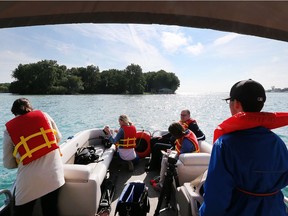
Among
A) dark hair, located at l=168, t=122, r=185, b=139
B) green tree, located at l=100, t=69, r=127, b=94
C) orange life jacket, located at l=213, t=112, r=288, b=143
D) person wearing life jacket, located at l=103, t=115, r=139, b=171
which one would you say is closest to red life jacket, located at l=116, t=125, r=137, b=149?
person wearing life jacket, located at l=103, t=115, r=139, b=171

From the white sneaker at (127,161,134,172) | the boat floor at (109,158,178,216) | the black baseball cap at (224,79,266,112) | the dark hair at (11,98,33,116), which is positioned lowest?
the boat floor at (109,158,178,216)

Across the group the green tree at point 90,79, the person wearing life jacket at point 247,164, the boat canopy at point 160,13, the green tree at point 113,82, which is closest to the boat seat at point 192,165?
the person wearing life jacket at point 247,164

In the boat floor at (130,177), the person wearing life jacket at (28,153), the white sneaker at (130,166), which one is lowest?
the boat floor at (130,177)

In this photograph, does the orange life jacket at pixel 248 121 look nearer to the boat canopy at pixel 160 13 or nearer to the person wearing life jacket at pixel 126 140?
the boat canopy at pixel 160 13

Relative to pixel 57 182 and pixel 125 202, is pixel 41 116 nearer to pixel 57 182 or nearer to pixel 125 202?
pixel 57 182

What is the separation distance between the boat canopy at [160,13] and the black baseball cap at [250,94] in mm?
282

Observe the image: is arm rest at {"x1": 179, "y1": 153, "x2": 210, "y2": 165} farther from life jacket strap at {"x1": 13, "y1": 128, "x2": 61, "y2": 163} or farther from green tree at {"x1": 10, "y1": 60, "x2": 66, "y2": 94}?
green tree at {"x1": 10, "y1": 60, "x2": 66, "y2": 94}

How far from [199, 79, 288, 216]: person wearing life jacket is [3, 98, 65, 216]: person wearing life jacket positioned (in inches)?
57.1

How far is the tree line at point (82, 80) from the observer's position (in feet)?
150

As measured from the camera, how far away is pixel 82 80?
55875 mm

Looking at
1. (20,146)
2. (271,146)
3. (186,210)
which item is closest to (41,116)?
(20,146)

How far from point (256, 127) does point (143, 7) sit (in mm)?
708

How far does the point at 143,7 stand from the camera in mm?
760

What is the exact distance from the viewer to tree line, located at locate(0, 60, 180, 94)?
150 ft
